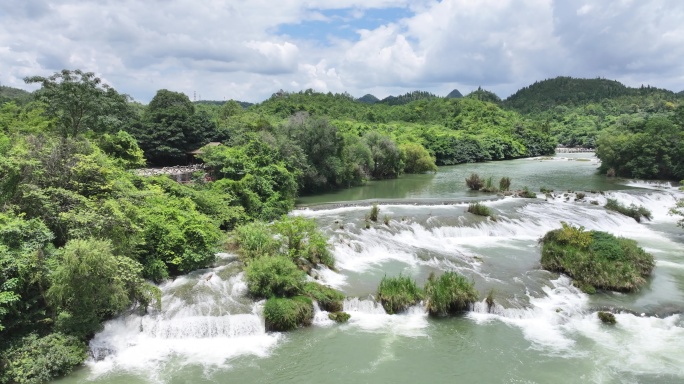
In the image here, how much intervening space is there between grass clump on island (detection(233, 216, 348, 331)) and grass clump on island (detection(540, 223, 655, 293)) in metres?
10.9

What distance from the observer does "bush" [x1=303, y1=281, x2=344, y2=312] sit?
16469 mm

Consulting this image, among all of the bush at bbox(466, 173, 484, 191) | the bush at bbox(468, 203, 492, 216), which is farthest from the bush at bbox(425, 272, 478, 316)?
the bush at bbox(466, 173, 484, 191)

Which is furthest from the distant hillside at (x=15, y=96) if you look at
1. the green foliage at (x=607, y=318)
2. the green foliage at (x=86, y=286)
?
the green foliage at (x=607, y=318)

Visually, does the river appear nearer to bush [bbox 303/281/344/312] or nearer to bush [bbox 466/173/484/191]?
bush [bbox 303/281/344/312]

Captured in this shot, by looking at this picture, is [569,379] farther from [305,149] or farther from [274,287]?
[305,149]

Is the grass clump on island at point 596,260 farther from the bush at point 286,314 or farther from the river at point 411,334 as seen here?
the bush at point 286,314

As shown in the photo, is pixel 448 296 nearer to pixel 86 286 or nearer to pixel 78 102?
pixel 86 286

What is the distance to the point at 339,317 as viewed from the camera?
15.9 meters

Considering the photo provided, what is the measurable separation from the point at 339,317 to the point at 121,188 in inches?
417

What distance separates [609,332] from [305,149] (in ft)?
99.8

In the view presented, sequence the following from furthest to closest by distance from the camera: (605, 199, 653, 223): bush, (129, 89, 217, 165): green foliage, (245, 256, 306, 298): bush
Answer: (129, 89, 217, 165): green foliage, (605, 199, 653, 223): bush, (245, 256, 306, 298): bush

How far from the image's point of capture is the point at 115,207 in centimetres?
1577

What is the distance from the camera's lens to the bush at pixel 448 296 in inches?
645

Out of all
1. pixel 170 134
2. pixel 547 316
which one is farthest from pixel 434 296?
pixel 170 134
